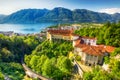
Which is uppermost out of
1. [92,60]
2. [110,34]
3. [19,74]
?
[110,34]

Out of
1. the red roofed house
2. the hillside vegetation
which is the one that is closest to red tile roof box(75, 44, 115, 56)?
the red roofed house

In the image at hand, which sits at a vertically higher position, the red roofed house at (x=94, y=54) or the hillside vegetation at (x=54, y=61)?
the red roofed house at (x=94, y=54)

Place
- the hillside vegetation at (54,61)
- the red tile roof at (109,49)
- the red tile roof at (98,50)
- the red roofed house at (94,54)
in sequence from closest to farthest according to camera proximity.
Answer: the hillside vegetation at (54,61), the red roofed house at (94,54), the red tile roof at (98,50), the red tile roof at (109,49)

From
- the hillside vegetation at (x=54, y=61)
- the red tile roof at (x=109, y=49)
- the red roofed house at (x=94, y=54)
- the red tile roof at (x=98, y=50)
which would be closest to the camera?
the hillside vegetation at (x=54, y=61)

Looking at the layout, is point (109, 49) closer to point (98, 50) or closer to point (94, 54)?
point (98, 50)

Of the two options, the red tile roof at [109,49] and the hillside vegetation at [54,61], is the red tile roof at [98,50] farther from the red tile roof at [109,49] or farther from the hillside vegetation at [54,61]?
the hillside vegetation at [54,61]

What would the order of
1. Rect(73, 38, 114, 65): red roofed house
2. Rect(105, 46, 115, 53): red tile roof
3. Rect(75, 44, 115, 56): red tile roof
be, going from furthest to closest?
Rect(105, 46, 115, 53): red tile roof < Rect(75, 44, 115, 56): red tile roof < Rect(73, 38, 114, 65): red roofed house

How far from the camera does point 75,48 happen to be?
1818 inches

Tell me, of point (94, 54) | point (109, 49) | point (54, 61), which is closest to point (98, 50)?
point (94, 54)

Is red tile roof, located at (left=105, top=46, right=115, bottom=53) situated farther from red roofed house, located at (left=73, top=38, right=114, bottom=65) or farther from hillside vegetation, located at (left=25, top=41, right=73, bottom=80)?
hillside vegetation, located at (left=25, top=41, right=73, bottom=80)

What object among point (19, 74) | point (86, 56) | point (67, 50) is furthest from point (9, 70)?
point (86, 56)

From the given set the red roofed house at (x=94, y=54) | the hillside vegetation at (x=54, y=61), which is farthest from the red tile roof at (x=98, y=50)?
the hillside vegetation at (x=54, y=61)

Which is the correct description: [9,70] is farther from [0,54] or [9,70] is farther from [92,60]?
[92,60]

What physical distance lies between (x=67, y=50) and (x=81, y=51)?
23.1 ft
